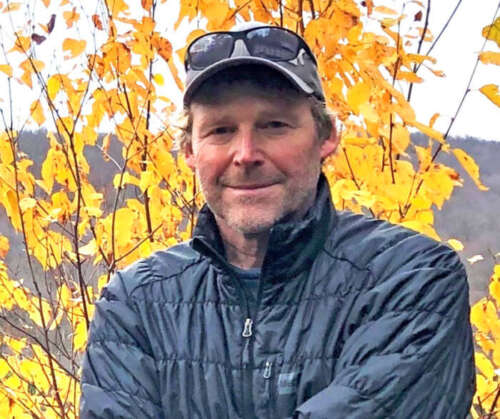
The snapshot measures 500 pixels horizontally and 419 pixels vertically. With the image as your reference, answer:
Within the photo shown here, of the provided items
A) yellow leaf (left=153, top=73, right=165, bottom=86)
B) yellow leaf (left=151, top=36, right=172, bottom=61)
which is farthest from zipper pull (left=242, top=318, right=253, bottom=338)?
yellow leaf (left=153, top=73, right=165, bottom=86)

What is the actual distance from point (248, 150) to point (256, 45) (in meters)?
0.20

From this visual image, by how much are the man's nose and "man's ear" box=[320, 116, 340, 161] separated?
18 cm

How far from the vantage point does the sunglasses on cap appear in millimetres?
1457

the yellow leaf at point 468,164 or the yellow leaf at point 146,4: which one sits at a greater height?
the yellow leaf at point 146,4

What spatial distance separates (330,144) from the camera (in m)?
1.60

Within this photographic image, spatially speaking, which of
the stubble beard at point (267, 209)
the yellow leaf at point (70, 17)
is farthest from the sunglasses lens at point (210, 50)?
the yellow leaf at point (70, 17)

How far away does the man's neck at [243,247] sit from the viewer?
1470 mm

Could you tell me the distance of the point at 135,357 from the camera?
137cm

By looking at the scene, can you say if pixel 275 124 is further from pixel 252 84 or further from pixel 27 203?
pixel 27 203

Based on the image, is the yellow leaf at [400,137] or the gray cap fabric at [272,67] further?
the yellow leaf at [400,137]

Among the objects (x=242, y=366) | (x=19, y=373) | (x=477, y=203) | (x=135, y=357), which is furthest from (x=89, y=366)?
(x=477, y=203)

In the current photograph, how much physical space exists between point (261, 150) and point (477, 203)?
8.98 meters

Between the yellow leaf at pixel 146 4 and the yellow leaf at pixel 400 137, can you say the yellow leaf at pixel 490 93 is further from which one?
the yellow leaf at pixel 146 4

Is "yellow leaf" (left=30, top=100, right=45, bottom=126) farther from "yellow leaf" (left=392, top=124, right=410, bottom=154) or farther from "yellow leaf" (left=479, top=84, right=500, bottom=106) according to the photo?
"yellow leaf" (left=479, top=84, right=500, bottom=106)
